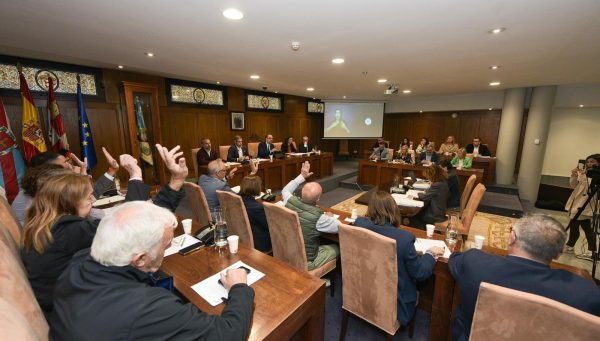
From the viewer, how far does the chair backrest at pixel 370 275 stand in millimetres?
1463

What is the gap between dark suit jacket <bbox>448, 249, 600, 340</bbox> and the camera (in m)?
1.02

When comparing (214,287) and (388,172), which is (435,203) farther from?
(388,172)

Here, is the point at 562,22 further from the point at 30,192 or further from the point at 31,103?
the point at 31,103

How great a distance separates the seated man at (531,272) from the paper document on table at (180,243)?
5.40ft

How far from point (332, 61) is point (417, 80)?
2.68 m

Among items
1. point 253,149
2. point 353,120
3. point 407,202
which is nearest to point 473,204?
point 407,202

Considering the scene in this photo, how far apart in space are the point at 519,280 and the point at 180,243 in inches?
74.2

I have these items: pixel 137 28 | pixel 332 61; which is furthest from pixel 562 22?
pixel 137 28

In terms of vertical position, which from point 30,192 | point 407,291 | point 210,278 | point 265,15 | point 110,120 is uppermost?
point 265,15

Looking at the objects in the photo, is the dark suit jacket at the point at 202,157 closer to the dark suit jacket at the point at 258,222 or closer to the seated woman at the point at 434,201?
the dark suit jacket at the point at 258,222

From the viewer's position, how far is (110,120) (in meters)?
5.02

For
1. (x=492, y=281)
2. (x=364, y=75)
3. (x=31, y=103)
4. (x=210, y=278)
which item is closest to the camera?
(x=492, y=281)

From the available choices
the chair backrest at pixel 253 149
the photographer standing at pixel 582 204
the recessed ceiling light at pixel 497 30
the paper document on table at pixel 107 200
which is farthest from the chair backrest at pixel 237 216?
the chair backrest at pixel 253 149

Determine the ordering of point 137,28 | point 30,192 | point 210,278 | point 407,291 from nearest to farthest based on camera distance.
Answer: point 210,278, point 407,291, point 30,192, point 137,28
